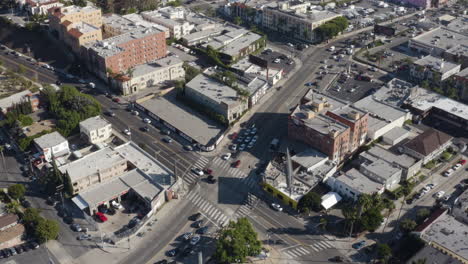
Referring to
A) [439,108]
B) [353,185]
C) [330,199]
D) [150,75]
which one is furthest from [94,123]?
[439,108]

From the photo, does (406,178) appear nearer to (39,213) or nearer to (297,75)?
(297,75)

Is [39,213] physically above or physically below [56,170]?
below

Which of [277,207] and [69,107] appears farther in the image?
[69,107]

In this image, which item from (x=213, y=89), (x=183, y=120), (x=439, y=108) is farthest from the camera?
(x=213, y=89)

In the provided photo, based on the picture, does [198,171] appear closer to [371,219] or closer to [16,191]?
[16,191]

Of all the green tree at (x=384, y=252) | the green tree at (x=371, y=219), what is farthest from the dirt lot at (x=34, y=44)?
the green tree at (x=384, y=252)

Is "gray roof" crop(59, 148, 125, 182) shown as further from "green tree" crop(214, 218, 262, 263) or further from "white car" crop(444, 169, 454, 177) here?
"white car" crop(444, 169, 454, 177)

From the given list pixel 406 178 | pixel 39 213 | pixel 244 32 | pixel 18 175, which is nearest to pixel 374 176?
pixel 406 178
